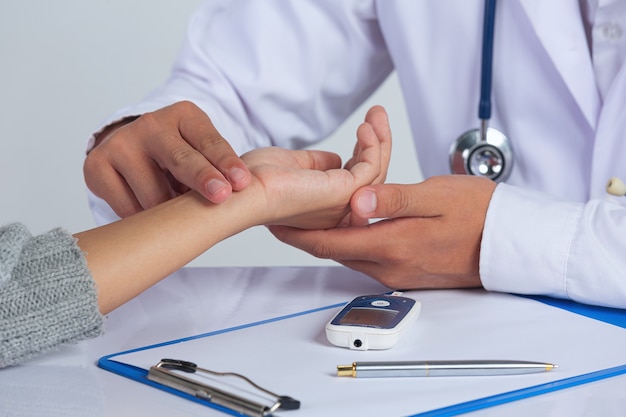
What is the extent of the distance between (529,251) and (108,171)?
0.46 m

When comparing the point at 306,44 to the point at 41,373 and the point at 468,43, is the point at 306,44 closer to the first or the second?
the point at 468,43

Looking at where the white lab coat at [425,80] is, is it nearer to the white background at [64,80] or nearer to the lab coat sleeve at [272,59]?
the lab coat sleeve at [272,59]

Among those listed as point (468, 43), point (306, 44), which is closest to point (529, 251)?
point (468, 43)

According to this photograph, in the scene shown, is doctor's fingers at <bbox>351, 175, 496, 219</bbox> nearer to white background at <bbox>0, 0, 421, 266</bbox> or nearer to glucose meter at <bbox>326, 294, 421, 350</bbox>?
glucose meter at <bbox>326, 294, 421, 350</bbox>

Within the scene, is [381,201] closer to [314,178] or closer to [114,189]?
[314,178]

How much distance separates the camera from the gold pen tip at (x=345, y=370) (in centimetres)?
66

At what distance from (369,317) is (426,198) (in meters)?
0.20

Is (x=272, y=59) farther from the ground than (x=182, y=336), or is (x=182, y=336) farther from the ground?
(x=272, y=59)

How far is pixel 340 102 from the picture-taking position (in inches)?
55.9

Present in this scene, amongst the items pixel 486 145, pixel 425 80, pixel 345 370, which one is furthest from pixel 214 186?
pixel 425 80

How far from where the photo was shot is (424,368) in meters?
0.66

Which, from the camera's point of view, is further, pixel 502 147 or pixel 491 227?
pixel 502 147

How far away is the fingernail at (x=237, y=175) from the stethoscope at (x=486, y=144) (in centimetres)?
40

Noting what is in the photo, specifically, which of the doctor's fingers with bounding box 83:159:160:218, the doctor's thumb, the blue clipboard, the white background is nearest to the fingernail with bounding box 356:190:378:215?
the doctor's thumb
